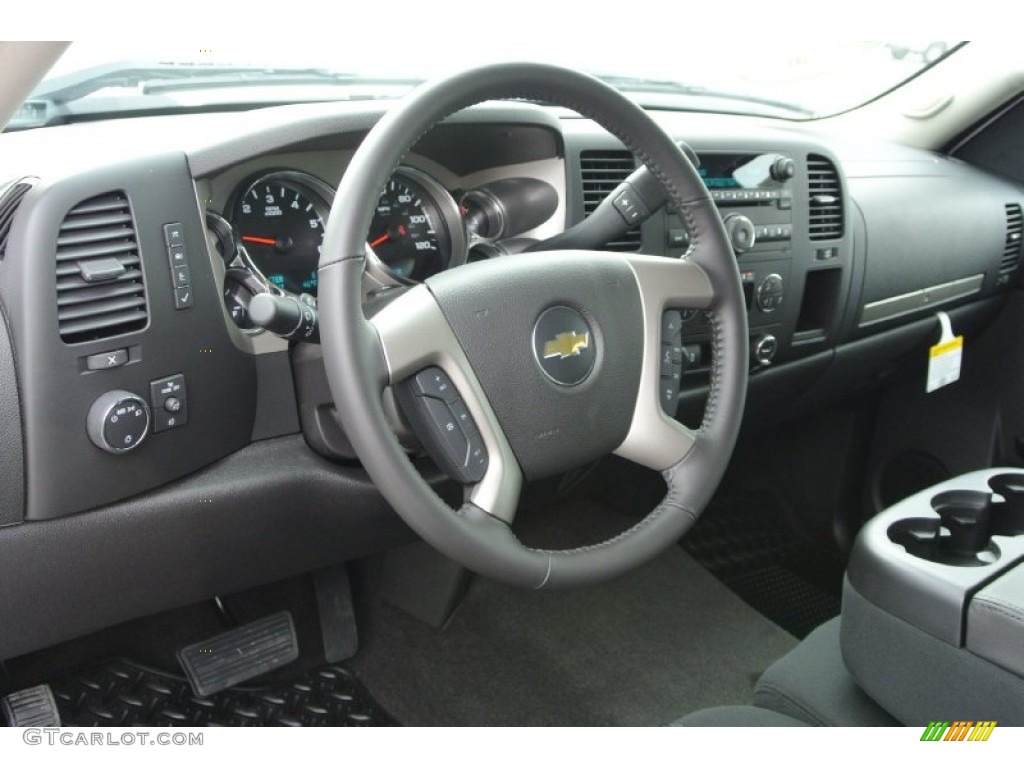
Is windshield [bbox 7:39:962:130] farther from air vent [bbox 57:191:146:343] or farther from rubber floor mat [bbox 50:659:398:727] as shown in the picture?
rubber floor mat [bbox 50:659:398:727]

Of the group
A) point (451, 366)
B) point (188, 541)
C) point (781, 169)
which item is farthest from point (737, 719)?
point (781, 169)

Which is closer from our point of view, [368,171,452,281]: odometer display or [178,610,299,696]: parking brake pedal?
[368,171,452,281]: odometer display

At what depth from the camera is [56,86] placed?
4.45 ft

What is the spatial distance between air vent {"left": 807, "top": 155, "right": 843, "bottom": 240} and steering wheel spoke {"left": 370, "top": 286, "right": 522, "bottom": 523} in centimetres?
109

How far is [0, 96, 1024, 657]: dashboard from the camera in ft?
3.46

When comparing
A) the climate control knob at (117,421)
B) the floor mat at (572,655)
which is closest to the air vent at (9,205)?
the climate control knob at (117,421)

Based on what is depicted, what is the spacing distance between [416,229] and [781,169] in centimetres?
79

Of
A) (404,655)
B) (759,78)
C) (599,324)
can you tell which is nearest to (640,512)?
(404,655)

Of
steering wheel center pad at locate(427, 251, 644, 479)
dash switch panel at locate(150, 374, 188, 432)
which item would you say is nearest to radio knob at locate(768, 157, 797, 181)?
steering wheel center pad at locate(427, 251, 644, 479)

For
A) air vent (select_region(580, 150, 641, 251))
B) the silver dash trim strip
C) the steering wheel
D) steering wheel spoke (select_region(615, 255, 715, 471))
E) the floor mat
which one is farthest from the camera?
the silver dash trim strip

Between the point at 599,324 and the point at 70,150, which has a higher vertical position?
the point at 70,150

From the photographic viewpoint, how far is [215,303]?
118 centimetres

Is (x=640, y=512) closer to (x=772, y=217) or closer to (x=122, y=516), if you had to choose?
(x=772, y=217)

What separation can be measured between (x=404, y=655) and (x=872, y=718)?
961 mm
